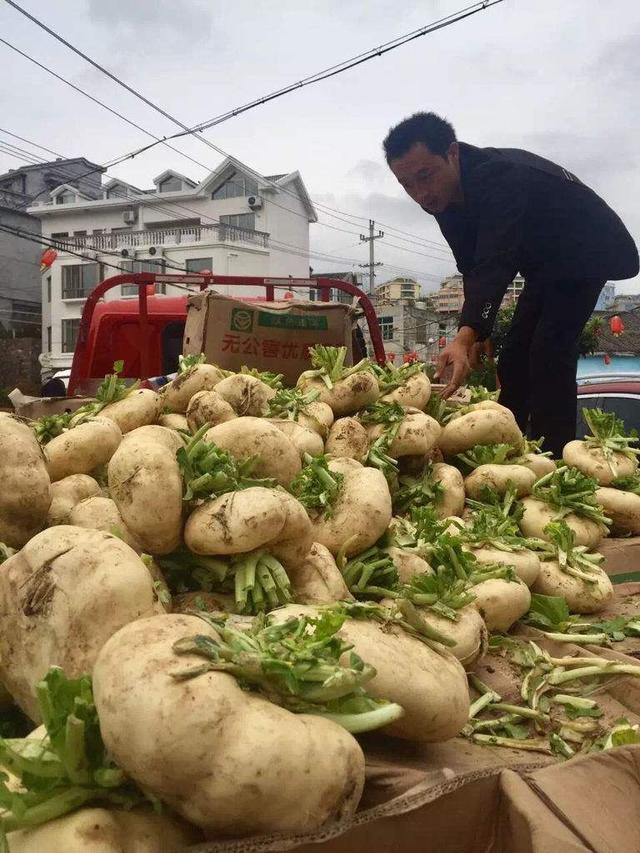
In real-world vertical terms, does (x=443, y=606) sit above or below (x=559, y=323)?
below

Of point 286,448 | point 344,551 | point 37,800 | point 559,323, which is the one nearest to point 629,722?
point 344,551

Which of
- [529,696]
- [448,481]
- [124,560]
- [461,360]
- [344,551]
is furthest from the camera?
[461,360]

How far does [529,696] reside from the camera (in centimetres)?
243

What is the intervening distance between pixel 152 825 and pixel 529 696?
4.70 ft

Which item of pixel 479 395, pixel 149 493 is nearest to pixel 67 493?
pixel 149 493

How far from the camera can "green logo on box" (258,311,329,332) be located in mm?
5688

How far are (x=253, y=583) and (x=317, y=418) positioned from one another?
5.68 feet

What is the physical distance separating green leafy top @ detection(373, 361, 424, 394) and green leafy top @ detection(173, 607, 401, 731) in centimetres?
276

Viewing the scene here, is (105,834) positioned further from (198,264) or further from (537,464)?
(198,264)

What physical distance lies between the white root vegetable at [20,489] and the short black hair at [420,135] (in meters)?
3.38

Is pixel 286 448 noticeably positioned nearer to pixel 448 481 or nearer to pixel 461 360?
pixel 448 481

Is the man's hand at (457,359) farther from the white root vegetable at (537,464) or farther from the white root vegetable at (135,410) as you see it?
the white root vegetable at (135,410)

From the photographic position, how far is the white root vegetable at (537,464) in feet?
13.4

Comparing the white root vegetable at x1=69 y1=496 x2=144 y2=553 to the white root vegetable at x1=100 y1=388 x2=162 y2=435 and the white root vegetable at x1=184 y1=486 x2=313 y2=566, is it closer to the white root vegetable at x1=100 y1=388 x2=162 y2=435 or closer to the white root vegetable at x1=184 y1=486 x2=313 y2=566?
the white root vegetable at x1=184 y1=486 x2=313 y2=566
